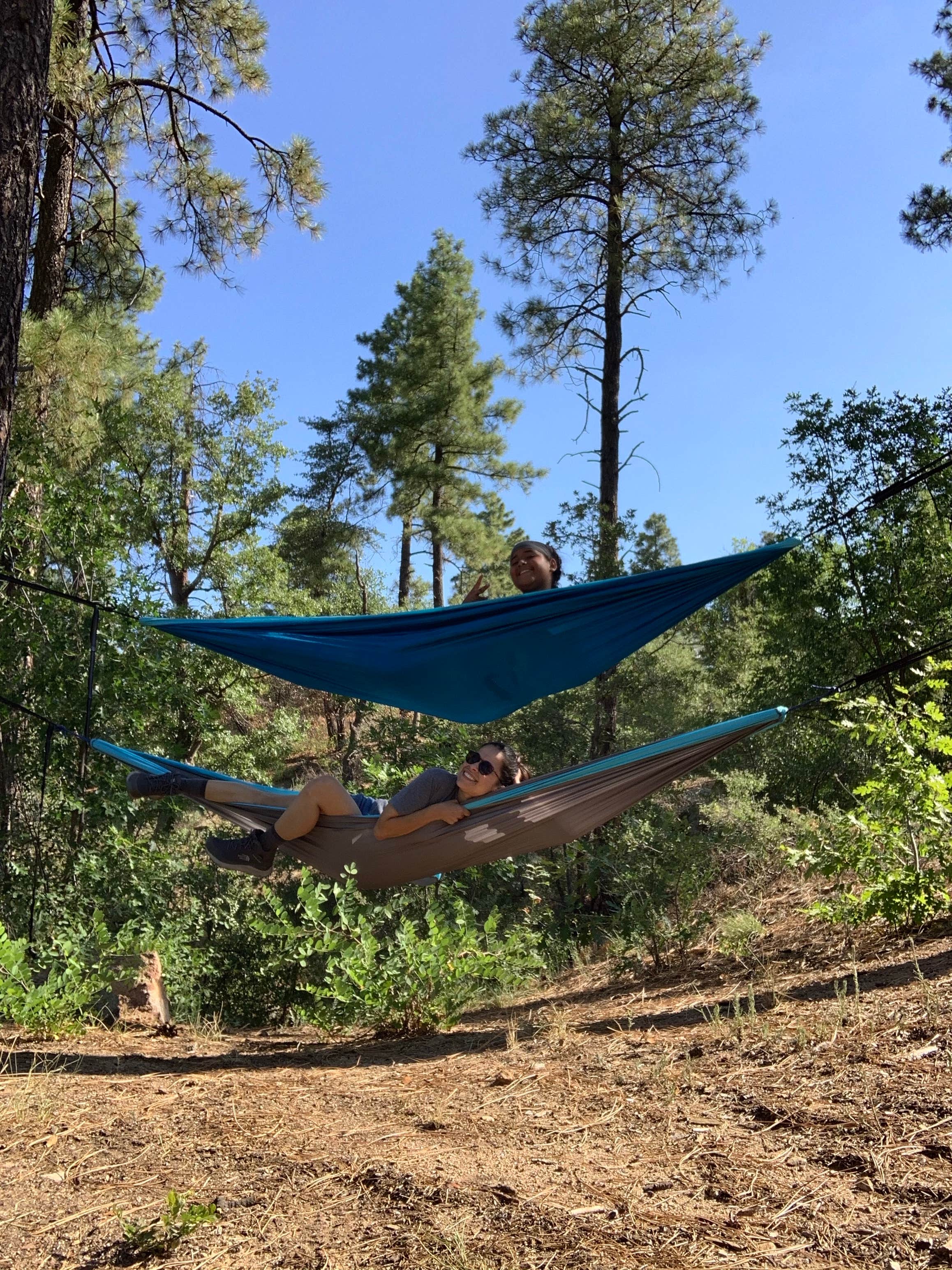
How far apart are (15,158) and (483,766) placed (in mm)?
2024

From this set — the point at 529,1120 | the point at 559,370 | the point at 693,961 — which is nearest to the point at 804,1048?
the point at 529,1120

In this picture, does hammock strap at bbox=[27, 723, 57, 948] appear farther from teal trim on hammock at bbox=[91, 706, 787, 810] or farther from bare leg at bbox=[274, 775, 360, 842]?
teal trim on hammock at bbox=[91, 706, 787, 810]

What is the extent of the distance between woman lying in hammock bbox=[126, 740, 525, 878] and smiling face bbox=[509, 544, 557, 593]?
1.77 feet

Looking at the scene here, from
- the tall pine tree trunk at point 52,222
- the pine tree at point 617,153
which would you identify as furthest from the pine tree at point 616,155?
the tall pine tree trunk at point 52,222

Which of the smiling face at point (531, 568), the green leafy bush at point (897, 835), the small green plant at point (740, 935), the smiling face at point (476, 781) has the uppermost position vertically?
the smiling face at point (531, 568)

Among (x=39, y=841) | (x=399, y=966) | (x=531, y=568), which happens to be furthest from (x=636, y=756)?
(x=39, y=841)

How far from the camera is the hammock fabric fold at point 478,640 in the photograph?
268 centimetres

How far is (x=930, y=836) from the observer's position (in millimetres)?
2803

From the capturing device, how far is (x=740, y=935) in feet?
11.1

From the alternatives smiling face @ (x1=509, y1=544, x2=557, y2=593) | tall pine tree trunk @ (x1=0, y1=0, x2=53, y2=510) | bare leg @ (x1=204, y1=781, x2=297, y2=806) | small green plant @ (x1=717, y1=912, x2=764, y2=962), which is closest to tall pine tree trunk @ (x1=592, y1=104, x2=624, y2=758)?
small green plant @ (x1=717, y1=912, x2=764, y2=962)

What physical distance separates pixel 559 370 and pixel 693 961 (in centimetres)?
579

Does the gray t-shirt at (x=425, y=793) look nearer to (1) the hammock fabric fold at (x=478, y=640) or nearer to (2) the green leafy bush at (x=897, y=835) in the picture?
(1) the hammock fabric fold at (x=478, y=640)

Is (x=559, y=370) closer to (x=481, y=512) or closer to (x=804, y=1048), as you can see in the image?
(x=481, y=512)

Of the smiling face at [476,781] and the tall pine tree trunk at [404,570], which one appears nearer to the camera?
the smiling face at [476,781]
